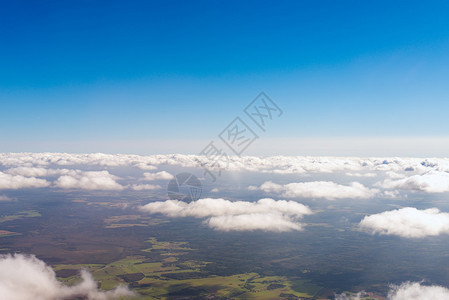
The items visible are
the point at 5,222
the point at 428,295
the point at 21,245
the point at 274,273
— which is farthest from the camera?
the point at 5,222

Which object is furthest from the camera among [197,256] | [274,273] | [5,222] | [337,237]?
[5,222]

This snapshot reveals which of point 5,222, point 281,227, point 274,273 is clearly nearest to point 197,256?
point 274,273

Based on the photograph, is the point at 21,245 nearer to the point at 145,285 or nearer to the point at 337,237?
the point at 145,285

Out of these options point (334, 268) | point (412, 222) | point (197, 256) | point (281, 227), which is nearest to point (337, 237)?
point (281, 227)

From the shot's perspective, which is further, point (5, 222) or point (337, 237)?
point (5, 222)

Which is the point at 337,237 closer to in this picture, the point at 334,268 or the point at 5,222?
the point at 334,268

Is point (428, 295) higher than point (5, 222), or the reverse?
A: point (5, 222)

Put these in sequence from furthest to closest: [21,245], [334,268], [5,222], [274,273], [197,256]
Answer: [5,222], [21,245], [197,256], [334,268], [274,273]

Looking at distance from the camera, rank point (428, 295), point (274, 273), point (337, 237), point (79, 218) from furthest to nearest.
Answer: point (79, 218), point (337, 237), point (274, 273), point (428, 295)

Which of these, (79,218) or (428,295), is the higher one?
(79,218)
